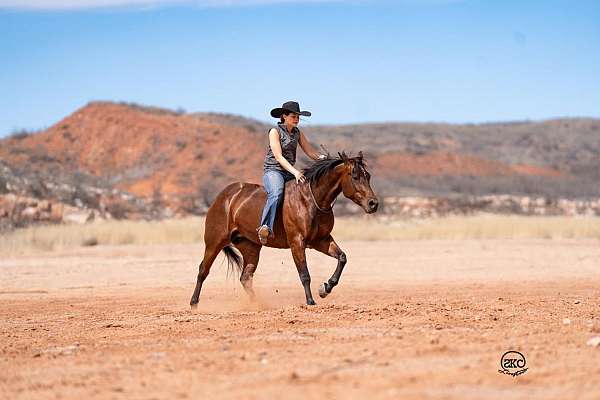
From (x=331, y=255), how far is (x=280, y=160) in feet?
4.55

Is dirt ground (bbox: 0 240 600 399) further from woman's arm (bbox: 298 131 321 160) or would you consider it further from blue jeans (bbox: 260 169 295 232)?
woman's arm (bbox: 298 131 321 160)

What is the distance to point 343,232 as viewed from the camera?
92.1 ft

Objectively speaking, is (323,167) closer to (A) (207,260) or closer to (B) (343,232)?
(A) (207,260)

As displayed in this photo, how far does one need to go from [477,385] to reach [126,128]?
5826 centimetres

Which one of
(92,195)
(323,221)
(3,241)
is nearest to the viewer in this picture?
(323,221)

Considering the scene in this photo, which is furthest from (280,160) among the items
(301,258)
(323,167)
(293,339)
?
(293,339)

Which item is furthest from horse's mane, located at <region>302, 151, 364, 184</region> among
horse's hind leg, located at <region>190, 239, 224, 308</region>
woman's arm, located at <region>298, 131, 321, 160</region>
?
horse's hind leg, located at <region>190, 239, 224, 308</region>

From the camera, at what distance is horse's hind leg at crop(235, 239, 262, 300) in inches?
547

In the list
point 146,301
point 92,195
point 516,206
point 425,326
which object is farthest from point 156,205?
point 425,326

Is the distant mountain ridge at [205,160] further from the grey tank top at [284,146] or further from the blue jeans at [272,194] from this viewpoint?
the blue jeans at [272,194]

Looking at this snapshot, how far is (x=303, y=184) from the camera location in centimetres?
1262

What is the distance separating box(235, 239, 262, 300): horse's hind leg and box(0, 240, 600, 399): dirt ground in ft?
1.29

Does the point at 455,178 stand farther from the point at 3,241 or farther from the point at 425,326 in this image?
the point at 425,326

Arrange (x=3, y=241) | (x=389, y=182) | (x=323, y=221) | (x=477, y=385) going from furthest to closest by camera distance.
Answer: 1. (x=389, y=182)
2. (x=3, y=241)
3. (x=323, y=221)
4. (x=477, y=385)
